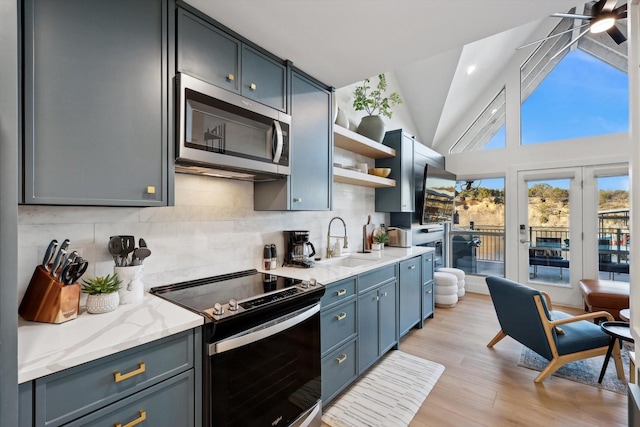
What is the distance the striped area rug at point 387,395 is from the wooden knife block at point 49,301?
1655mm

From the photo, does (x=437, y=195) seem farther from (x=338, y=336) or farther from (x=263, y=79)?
(x=263, y=79)

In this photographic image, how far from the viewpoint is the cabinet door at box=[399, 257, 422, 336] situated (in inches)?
118

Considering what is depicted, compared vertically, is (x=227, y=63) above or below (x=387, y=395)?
above

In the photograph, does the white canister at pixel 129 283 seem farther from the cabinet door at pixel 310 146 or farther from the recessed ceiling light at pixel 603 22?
the recessed ceiling light at pixel 603 22

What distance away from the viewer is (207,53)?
159 centimetres

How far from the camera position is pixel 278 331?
1510 mm

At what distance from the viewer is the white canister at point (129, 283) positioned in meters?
1.41

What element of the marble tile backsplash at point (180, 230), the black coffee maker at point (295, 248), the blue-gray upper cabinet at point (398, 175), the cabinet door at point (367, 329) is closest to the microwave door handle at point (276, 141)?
the marble tile backsplash at point (180, 230)

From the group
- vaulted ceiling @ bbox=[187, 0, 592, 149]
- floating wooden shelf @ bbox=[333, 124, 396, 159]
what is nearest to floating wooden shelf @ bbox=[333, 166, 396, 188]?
floating wooden shelf @ bbox=[333, 124, 396, 159]

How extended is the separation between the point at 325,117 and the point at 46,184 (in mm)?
1867

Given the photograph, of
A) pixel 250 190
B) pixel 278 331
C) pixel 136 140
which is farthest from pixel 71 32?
pixel 278 331

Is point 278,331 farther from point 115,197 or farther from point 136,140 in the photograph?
point 136,140

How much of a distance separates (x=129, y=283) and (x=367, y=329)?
177 centimetres

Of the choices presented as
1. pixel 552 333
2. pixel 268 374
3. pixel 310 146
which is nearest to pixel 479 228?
pixel 552 333
